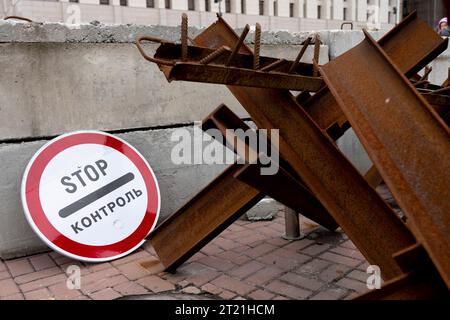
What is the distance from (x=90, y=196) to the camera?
3168mm

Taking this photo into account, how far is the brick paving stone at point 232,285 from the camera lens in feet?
8.56

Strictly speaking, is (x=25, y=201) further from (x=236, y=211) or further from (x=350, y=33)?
(x=350, y=33)

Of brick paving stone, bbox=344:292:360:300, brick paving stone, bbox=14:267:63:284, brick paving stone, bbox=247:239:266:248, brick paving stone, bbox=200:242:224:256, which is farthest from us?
brick paving stone, bbox=247:239:266:248

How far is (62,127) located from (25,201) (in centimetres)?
66

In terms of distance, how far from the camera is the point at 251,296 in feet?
8.29

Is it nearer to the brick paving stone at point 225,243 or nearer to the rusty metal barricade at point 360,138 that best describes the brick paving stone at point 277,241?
the brick paving stone at point 225,243

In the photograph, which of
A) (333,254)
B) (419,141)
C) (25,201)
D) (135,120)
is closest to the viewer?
(419,141)

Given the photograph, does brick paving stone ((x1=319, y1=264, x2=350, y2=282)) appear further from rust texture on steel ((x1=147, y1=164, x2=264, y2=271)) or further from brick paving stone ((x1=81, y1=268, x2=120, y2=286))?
brick paving stone ((x1=81, y1=268, x2=120, y2=286))

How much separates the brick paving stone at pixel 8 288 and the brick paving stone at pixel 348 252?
225cm

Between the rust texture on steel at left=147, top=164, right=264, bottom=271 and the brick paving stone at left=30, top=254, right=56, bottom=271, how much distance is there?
0.80 meters

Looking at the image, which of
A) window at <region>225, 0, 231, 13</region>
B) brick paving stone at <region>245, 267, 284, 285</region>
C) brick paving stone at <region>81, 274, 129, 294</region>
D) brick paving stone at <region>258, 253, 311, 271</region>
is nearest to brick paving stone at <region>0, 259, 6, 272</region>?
brick paving stone at <region>81, 274, 129, 294</region>

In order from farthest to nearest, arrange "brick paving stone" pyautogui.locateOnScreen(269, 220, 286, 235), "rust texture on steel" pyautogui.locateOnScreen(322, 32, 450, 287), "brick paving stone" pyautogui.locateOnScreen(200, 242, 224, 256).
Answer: "brick paving stone" pyautogui.locateOnScreen(269, 220, 286, 235), "brick paving stone" pyautogui.locateOnScreen(200, 242, 224, 256), "rust texture on steel" pyautogui.locateOnScreen(322, 32, 450, 287)

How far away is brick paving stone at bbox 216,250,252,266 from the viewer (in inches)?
121

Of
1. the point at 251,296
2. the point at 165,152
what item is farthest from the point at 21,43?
the point at 251,296
